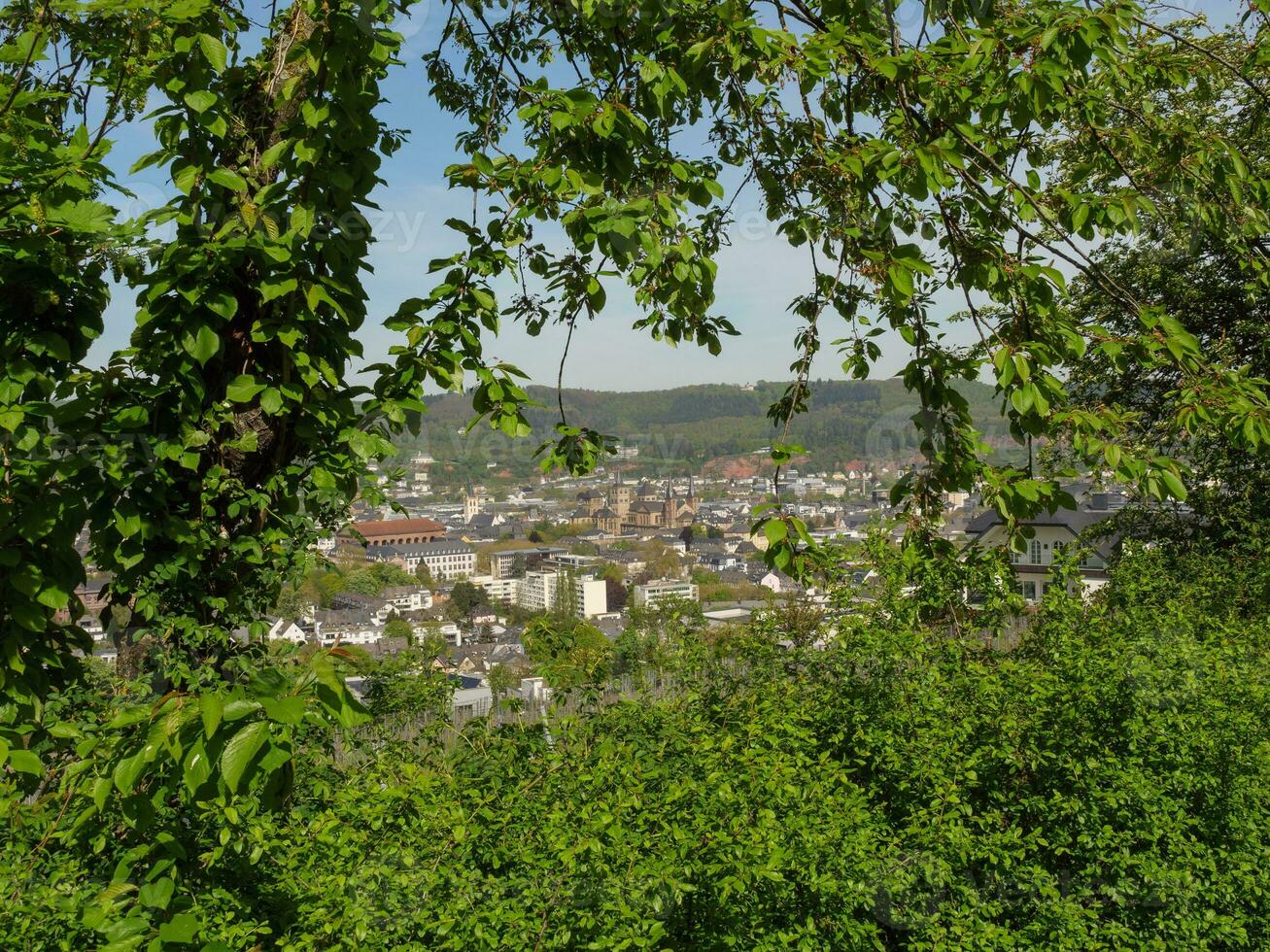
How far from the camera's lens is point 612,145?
260 cm

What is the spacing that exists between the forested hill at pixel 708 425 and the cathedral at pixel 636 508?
1.75ft

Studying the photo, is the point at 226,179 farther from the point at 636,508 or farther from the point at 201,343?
the point at 636,508

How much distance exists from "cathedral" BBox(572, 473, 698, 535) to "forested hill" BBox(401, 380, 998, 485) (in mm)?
534

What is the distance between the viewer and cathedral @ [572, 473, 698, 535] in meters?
12.9

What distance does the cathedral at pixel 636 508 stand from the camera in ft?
42.4

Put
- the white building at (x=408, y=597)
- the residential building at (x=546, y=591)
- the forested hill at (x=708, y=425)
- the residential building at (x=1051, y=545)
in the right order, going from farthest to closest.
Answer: the white building at (x=408, y=597)
the residential building at (x=546, y=591)
the residential building at (x=1051, y=545)
the forested hill at (x=708, y=425)

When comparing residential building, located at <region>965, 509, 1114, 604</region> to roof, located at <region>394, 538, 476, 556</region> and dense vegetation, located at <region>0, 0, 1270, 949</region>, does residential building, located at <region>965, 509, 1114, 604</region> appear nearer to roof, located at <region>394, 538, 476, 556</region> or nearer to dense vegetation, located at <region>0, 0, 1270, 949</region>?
dense vegetation, located at <region>0, 0, 1270, 949</region>

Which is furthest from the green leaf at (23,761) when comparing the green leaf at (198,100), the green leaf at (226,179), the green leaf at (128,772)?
the green leaf at (198,100)

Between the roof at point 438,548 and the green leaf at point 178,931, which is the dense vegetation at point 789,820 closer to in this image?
the green leaf at point 178,931

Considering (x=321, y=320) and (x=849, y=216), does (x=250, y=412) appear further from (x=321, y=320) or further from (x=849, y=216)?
(x=849, y=216)

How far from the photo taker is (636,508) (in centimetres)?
1572

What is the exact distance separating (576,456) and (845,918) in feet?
5.29

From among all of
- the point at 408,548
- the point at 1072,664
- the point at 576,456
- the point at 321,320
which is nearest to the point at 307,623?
the point at 576,456

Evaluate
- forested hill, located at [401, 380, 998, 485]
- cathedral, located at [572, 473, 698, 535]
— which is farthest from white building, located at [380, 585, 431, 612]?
cathedral, located at [572, 473, 698, 535]
